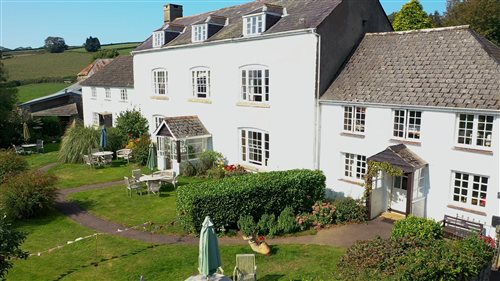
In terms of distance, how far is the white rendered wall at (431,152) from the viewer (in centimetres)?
1405

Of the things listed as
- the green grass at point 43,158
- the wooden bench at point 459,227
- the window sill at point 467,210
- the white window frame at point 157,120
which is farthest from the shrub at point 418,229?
the green grass at point 43,158

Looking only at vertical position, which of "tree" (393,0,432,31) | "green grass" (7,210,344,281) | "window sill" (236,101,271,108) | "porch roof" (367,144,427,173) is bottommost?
"green grass" (7,210,344,281)

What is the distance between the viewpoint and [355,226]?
15.6 meters

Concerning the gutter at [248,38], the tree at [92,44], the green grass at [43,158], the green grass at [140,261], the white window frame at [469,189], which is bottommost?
the green grass at [140,261]

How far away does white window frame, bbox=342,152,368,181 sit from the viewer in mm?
17797

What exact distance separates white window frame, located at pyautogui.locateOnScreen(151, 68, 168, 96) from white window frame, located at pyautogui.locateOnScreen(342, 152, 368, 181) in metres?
15.5

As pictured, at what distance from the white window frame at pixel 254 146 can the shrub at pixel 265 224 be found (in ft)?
22.4

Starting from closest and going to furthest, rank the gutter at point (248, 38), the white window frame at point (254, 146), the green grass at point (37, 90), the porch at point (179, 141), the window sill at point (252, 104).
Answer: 1. the gutter at point (248, 38)
2. the window sill at point (252, 104)
3. the white window frame at point (254, 146)
4. the porch at point (179, 141)
5. the green grass at point (37, 90)

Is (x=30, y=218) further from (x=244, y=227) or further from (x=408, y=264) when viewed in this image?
(x=408, y=264)

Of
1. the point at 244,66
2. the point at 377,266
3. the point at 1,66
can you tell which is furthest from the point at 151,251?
the point at 1,66

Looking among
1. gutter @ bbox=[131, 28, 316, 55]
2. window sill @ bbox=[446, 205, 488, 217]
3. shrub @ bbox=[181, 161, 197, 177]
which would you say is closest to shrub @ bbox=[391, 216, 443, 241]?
window sill @ bbox=[446, 205, 488, 217]

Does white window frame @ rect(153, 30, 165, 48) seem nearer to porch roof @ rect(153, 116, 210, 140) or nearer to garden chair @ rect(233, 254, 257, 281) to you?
porch roof @ rect(153, 116, 210, 140)

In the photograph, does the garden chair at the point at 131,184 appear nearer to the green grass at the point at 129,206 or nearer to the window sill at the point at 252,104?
the green grass at the point at 129,206

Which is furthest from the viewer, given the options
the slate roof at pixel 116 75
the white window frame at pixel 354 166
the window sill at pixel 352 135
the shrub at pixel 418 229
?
the slate roof at pixel 116 75
